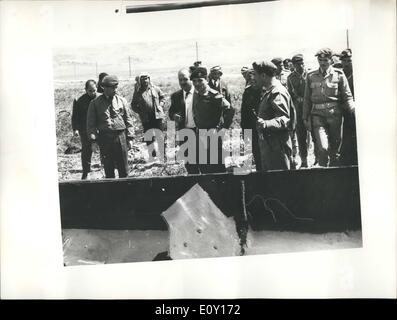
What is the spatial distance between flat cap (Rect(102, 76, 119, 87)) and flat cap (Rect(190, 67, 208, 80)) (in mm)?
207

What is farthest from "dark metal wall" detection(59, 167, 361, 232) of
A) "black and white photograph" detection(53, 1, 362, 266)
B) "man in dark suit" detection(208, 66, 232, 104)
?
"man in dark suit" detection(208, 66, 232, 104)

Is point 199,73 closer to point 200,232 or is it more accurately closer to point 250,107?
point 250,107

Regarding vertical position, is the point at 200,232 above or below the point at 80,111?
below

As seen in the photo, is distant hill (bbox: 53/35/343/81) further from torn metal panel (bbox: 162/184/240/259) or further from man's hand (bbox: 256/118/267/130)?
torn metal panel (bbox: 162/184/240/259)

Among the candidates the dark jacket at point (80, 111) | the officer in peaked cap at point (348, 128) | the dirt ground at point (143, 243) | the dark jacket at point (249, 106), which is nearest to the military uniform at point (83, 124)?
the dark jacket at point (80, 111)

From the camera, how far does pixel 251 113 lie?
4.05 ft

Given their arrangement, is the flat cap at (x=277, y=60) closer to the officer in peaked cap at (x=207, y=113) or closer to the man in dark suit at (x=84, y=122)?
the officer in peaked cap at (x=207, y=113)

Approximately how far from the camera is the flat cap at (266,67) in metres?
1.23

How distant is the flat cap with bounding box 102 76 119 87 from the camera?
124 cm

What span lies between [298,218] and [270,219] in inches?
3.0

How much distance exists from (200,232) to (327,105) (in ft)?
1.59

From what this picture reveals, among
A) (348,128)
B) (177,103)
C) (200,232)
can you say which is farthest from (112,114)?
(348,128)

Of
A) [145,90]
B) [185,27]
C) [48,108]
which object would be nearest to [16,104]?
[48,108]
